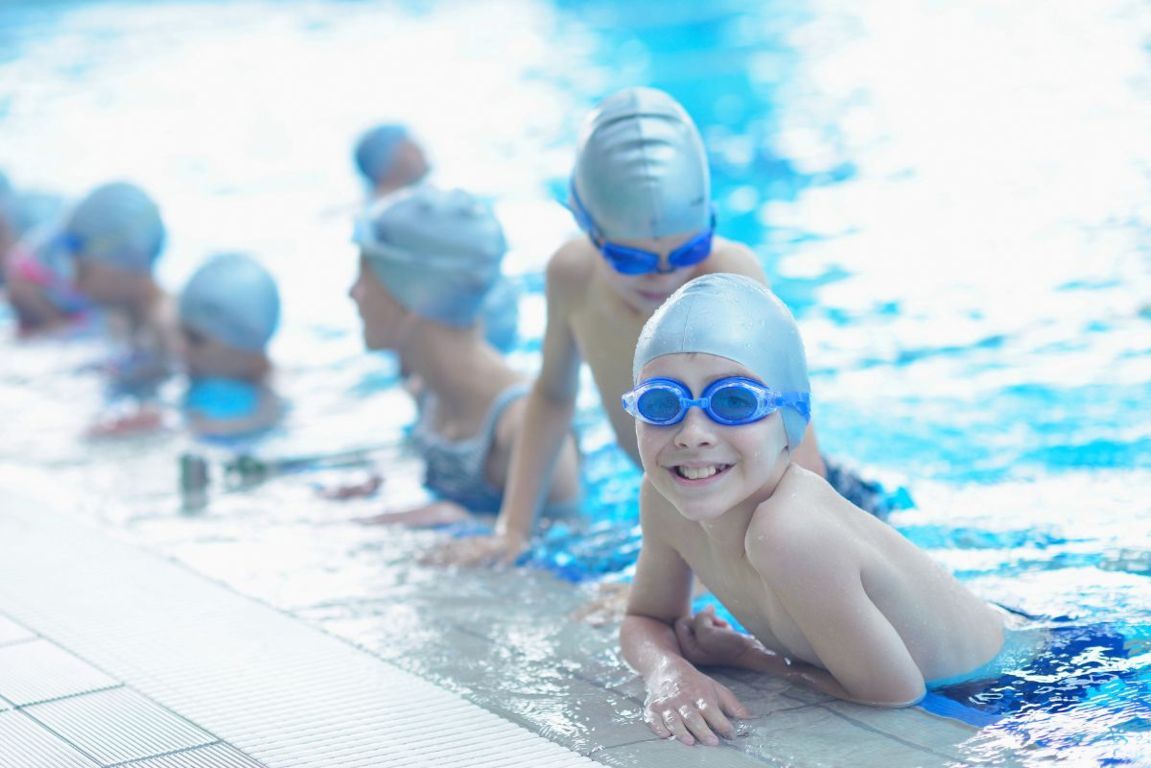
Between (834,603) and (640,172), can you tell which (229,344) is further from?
(834,603)

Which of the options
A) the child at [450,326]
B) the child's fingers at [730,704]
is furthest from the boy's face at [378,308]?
the child's fingers at [730,704]

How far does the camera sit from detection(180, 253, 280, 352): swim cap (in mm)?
7410

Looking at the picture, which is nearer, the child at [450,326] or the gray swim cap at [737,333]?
the gray swim cap at [737,333]

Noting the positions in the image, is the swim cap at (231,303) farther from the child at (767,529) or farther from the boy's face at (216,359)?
the child at (767,529)

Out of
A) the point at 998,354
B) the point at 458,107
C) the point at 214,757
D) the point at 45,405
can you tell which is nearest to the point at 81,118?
the point at 458,107

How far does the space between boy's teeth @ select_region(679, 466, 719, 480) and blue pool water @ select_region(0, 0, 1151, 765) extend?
2.61ft

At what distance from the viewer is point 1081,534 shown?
4855 millimetres

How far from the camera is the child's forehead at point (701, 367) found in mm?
3312

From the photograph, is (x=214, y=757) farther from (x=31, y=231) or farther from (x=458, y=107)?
(x=458, y=107)

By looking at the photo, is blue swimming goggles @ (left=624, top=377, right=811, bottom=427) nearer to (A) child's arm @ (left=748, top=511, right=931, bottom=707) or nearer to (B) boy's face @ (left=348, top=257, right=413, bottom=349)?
(A) child's arm @ (left=748, top=511, right=931, bottom=707)

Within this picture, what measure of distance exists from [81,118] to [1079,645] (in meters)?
16.2

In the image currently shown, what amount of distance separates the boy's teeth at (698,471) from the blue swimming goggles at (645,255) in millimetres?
1054

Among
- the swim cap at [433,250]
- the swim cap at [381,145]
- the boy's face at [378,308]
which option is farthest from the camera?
the swim cap at [381,145]

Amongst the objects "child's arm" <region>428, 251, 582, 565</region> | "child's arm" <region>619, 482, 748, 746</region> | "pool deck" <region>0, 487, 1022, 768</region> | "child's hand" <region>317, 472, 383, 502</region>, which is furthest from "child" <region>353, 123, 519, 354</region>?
"child's arm" <region>619, 482, 748, 746</region>
